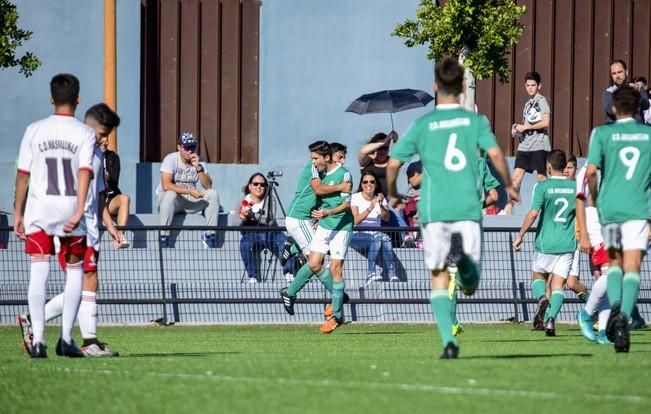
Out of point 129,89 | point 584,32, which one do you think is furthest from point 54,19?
point 584,32

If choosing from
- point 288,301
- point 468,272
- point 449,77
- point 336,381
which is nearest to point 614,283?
point 468,272

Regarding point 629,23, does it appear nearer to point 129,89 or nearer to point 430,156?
point 129,89

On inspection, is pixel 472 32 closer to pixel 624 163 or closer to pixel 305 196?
pixel 305 196

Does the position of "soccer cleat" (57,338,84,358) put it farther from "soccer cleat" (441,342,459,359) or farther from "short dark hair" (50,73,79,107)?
"soccer cleat" (441,342,459,359)

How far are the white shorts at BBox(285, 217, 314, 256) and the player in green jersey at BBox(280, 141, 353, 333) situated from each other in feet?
1.50

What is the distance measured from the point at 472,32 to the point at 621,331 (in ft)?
35.7

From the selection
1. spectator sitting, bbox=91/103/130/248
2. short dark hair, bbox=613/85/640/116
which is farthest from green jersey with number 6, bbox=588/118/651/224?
spectator sitting, bbox=91/103/130/248

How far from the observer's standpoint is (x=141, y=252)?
59.1ft

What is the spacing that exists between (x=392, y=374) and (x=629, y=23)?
54.8ft

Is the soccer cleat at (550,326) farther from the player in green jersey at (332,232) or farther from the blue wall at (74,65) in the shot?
the blue wall at (74,65)

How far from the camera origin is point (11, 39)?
71.4 feet

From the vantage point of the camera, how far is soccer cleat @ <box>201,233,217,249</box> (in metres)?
18.0

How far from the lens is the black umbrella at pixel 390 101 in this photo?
2070 cm

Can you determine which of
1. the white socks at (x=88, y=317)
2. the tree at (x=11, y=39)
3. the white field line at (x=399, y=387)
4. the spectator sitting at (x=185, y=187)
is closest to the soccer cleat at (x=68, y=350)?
the white socks at (x=88, y=317)
